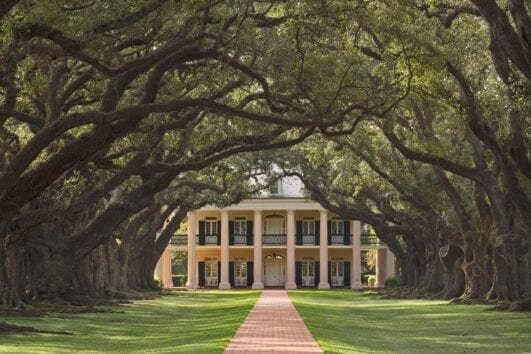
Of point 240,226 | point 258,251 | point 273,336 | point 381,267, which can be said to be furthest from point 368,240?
point 273,336

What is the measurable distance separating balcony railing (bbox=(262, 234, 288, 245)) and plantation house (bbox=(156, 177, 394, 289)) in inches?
3.2

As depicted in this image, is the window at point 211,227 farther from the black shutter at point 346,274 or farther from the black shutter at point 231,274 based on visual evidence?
the black shutter at point 346,274

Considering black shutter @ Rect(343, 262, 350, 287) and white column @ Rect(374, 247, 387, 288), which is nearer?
black shutter @ Rect(343, 262, 350, 287)

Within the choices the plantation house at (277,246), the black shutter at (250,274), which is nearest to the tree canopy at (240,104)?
the plantation house at (277,246)

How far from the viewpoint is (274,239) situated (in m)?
87.6

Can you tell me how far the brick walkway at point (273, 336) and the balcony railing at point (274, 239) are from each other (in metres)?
54.6

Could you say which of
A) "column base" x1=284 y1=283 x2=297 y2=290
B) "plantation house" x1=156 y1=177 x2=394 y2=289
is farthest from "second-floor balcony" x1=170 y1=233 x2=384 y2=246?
"column base" x1=284 y1=283 x2=297 y2=290

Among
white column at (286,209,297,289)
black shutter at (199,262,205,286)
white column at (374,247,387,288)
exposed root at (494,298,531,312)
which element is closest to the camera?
exposed root at (494,298,531,312)

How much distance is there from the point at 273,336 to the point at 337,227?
6572cm

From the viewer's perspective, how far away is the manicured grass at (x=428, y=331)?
2148cm

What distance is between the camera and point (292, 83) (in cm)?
2539

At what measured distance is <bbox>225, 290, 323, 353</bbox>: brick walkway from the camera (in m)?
18.6

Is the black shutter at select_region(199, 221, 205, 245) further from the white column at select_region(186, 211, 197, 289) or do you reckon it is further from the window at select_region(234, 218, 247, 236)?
the window at select_region(234, 218, 247, 236)

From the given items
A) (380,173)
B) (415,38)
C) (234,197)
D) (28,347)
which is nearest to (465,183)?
(380,173)
